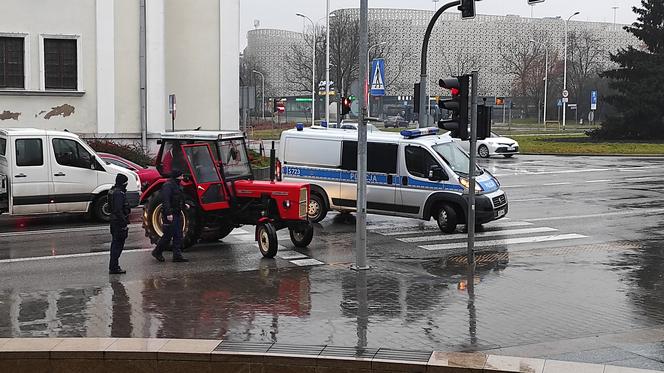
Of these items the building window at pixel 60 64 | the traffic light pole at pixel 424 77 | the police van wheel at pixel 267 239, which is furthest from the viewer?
the building window at pixel 60 64

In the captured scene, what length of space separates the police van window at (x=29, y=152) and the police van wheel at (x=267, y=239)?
672 cm

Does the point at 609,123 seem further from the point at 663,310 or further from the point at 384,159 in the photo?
the point at 663,310

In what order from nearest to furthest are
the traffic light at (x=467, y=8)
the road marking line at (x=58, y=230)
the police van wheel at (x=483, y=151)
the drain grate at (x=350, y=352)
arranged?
1. the drain grate at (x=350, y=352)
2. the road marking line at (x=58, y=230)
3. the traffic light at (x=467, y=8)
4. the police van wheel at (x=483, y=151)

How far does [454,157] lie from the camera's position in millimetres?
19391

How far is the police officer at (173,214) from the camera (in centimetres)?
1462

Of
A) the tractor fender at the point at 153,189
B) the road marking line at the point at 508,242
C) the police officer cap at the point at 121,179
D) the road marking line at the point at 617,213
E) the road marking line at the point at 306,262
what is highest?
the police officer cap at the point at 121,179

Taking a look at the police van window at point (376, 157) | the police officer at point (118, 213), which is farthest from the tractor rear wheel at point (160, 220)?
the police van window at point (376, 157)

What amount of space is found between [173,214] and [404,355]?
24.0ft

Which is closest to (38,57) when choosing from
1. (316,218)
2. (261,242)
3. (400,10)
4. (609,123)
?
(316,218)

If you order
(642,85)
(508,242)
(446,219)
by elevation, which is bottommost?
(508,242)

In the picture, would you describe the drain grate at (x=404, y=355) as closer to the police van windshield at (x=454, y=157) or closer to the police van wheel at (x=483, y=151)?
the police van windshield at (x=454, y=157)

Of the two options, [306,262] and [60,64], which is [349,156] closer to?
[306,262]

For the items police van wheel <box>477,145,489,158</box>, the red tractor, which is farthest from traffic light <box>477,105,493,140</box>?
police van wheel <box>477,145,489,158</box>

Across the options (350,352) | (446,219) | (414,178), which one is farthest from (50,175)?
(350,352)
